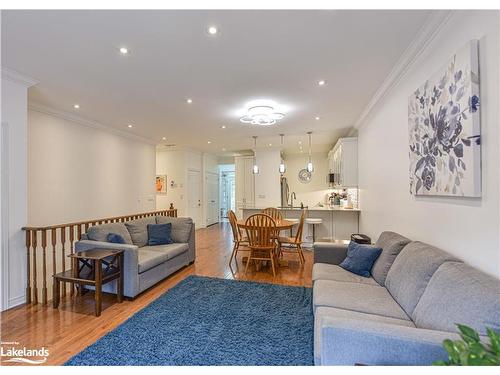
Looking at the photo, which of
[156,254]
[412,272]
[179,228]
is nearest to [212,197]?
[179,228]

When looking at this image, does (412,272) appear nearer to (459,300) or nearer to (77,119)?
(459,300)

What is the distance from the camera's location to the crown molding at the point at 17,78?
2764mm

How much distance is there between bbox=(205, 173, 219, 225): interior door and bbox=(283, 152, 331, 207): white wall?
2834mm

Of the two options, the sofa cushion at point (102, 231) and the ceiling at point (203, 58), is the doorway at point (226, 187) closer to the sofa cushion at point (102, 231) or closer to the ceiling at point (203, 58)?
the ceiling at point (203, 58)

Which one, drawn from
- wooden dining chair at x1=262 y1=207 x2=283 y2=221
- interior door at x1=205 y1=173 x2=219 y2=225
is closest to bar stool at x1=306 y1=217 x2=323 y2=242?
wooden dining chair at x1=262 y1=207 x2=283 y2=221

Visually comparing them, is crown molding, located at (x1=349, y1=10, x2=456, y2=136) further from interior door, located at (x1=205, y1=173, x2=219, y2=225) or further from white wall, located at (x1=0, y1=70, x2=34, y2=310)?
interior door, located at (x1=205, y1=173, x2=219, y2=225)

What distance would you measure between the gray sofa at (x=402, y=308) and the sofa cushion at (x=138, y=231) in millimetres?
2886

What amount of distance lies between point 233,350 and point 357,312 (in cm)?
102

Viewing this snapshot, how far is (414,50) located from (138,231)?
4286 mm

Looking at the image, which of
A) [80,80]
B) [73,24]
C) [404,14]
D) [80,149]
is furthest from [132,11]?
[80,149]

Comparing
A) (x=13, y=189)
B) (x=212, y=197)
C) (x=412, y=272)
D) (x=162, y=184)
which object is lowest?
(x=412, y=272)

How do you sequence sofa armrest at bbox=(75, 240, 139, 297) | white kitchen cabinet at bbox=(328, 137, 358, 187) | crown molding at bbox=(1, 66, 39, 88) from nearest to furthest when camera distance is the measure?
crown molding at bbox=(1, 66, 39, 88) < sofa armrest at bbox=(75, 240, 139, 297) < white kitchen cabinet at bbox=(328, 137, 358, 187)

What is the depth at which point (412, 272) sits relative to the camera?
6.29 feet

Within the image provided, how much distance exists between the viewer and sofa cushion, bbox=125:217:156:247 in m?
4.02
